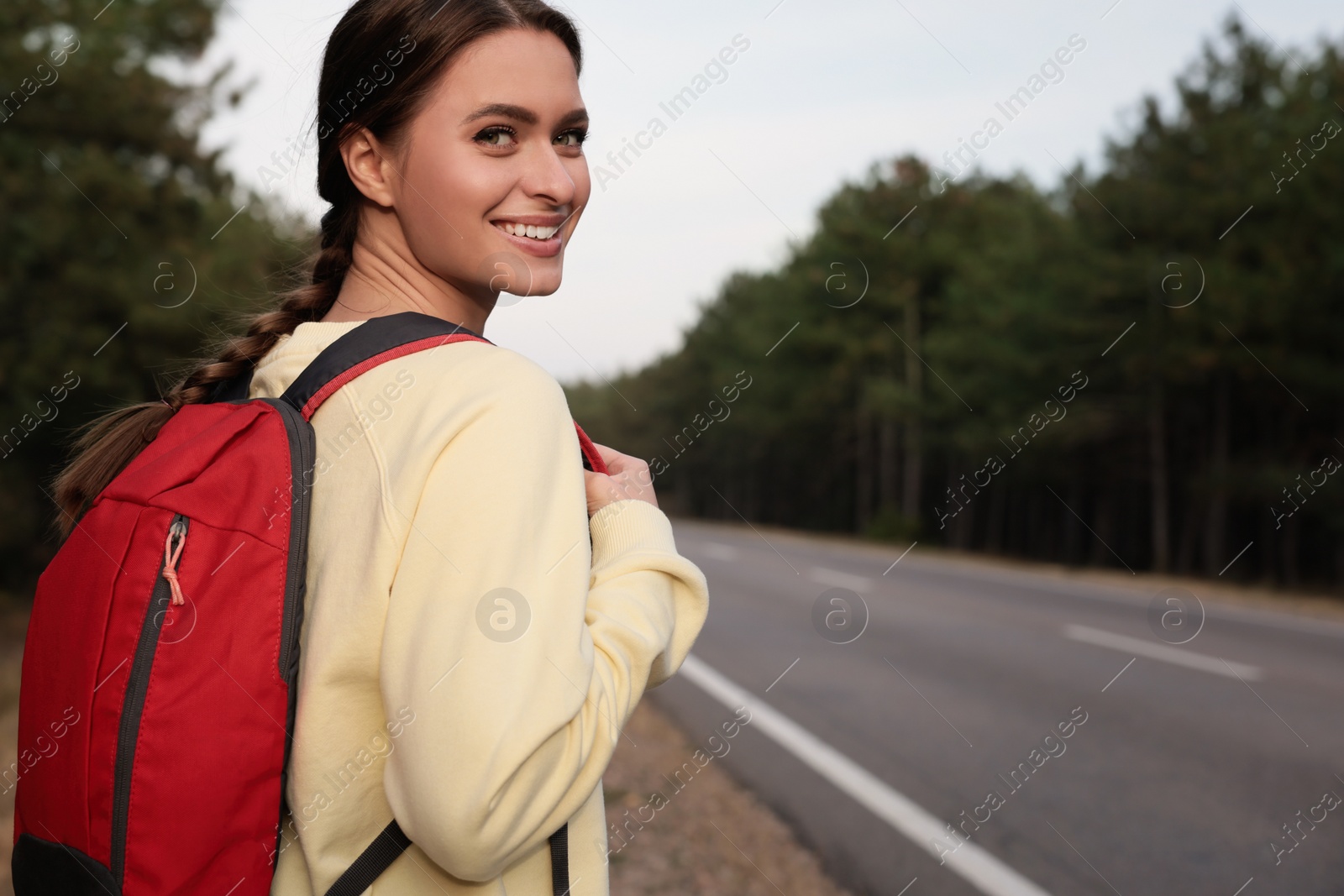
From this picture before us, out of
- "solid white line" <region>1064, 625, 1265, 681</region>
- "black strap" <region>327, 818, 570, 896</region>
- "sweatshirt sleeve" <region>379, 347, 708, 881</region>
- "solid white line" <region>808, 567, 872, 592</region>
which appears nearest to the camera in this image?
"sweatshirt sleeve" <region>379, 347, 708, 881</region>

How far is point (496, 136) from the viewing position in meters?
1.19

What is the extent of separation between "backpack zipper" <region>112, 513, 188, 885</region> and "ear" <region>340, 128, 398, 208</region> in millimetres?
530

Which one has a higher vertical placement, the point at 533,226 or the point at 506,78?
the point at 506,78

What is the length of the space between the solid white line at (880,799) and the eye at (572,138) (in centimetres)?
306

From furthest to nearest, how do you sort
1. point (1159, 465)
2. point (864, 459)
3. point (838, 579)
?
point (864, 459) → point (1159, 465) → point (838, 579)

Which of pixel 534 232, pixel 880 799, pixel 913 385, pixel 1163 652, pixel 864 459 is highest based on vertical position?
pixel 534 232

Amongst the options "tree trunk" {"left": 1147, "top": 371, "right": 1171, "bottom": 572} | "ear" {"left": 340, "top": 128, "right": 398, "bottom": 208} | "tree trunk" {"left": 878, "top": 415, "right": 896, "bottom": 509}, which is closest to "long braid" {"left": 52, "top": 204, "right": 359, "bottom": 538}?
"ear" {"left": 340, "top": 128, "right": 398, "bottom": 208}

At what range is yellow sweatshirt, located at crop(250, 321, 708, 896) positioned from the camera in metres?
0.91

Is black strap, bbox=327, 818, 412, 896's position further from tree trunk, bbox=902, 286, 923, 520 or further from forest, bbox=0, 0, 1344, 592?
tree trunk, bbox=902, 286, 923, 520

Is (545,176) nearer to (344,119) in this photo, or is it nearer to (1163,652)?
(344,119)

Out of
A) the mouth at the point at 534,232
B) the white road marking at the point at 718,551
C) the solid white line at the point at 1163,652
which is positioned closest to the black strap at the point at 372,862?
the mouth at the point at 534,232

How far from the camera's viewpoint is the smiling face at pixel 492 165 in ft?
3.79

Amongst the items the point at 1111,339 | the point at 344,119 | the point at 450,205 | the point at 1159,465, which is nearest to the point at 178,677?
the point at 450,205

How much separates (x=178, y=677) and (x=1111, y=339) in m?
27.1
